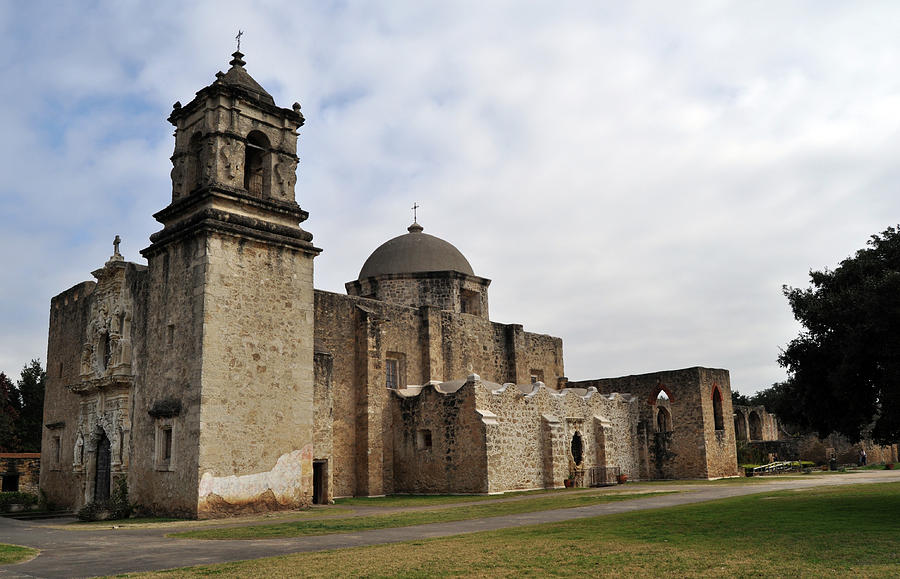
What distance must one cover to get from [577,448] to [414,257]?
10.3m

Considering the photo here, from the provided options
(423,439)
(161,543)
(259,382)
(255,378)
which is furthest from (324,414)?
(161,543)

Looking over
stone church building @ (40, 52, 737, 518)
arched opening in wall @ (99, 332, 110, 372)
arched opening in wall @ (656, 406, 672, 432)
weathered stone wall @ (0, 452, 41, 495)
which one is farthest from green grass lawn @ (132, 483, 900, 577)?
weathered stone wall @ (0, 452, 41, 495)

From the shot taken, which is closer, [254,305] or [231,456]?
[231,456]

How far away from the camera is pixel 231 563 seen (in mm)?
8898

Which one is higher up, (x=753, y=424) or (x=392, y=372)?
(x=392, y=372)

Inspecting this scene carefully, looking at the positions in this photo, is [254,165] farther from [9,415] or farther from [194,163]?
[9,415]

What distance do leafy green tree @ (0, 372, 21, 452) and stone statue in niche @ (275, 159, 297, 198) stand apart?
25465mm

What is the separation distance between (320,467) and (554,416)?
8.80 m

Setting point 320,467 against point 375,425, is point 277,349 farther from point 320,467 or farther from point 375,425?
point 375,425

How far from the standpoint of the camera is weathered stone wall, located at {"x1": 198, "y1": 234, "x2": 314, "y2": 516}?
17.1m

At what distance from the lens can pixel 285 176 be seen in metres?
20.1

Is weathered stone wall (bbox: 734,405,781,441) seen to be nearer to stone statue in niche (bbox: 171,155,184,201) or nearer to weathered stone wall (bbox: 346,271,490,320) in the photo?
weathered stone wall (bbox: 346,271,490,320)

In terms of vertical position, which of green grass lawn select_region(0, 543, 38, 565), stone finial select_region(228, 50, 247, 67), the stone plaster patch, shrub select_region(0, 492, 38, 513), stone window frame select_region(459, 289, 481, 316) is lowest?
shrub select_region(0, 492, 38, 513)

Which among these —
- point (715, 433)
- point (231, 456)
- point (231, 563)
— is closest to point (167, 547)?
point (231, 563)
